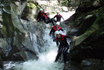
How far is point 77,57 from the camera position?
741 cm

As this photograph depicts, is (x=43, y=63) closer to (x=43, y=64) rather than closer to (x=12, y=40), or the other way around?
(x=43, y=64)

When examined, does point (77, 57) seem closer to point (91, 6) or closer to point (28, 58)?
point (28, 58)

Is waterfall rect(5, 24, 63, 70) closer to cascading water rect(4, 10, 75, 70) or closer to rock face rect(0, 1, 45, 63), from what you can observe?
cascading water rect(4, 10, 75, 70)

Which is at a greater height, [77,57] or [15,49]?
[15,49]

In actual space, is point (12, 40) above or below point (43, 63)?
above

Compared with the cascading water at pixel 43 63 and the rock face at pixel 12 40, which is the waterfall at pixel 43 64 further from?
the rock face at pixel 12 40

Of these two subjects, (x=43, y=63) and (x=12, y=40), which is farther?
(x=43, y=63)

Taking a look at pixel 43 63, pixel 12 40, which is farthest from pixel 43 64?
pixel 12 40

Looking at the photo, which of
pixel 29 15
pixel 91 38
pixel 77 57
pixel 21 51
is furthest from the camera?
pixel 29 15

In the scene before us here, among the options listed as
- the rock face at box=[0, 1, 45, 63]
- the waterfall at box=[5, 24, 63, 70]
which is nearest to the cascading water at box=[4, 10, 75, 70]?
the waterfall at box=[5, 24, 63, 70]

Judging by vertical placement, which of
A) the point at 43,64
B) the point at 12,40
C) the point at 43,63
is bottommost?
the point at 43,64

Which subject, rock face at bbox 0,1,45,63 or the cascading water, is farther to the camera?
rock face at bbox 0,1,45,63

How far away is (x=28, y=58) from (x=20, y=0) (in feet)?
21.3

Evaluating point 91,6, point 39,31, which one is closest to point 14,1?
point 39,31
